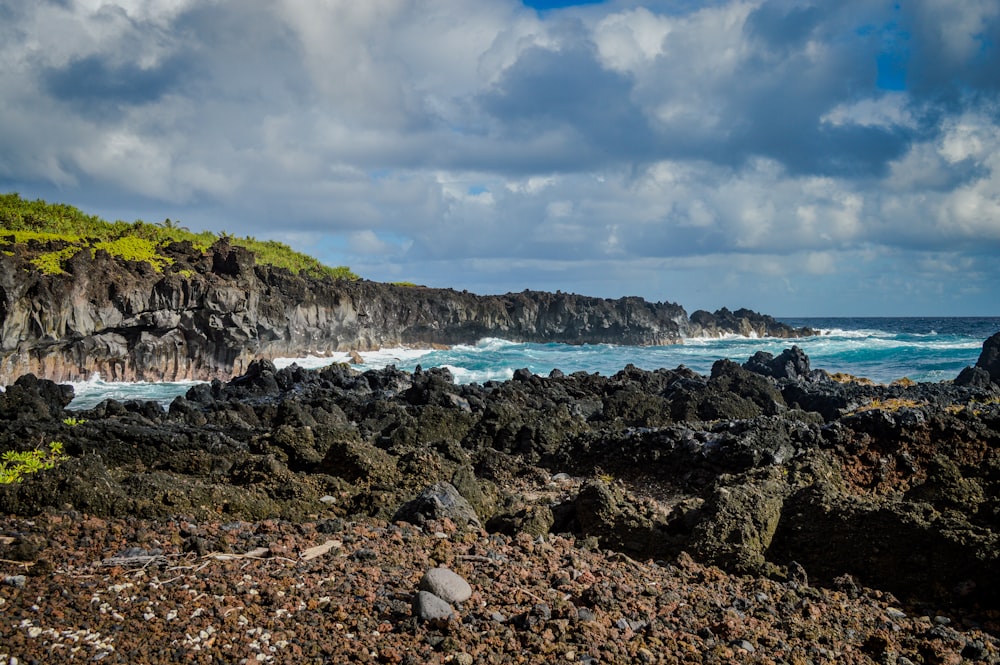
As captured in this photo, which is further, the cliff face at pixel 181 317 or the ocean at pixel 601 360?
the ocean at pixel 601 360

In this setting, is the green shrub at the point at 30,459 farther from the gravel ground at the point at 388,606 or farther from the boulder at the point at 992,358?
the boulder at the point at 992,358

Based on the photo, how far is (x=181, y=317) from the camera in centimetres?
3544

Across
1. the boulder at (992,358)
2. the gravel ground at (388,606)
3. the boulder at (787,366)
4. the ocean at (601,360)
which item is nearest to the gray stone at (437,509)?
the gravel ground at (388,606)

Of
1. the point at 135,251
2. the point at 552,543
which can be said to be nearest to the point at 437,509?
the point at 552,543

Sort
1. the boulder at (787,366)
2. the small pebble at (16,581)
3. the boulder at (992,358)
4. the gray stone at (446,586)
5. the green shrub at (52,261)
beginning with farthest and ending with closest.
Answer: the green shrub at (52,261) < the boulder at (787,366) < the boulder at (992,358) < the gray stone at (446,586) < the small pebble at (16,581)

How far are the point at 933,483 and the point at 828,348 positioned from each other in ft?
189

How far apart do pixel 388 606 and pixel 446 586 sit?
443 millimetres

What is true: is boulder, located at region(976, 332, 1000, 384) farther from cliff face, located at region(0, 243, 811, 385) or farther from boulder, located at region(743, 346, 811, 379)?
cliff face, located at region(0, 243, 811, 385)

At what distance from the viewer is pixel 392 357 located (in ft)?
169

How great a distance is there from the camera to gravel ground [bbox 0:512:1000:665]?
443 centimetres

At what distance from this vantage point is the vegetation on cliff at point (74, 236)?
35.0m

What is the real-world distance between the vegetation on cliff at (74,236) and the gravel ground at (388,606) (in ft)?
104

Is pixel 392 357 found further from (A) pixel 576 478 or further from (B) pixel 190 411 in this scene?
(A) pixel 576 478

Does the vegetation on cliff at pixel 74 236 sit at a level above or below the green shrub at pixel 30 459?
above
